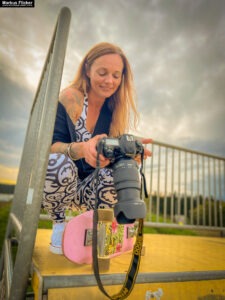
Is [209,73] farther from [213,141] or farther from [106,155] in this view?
[106,155]

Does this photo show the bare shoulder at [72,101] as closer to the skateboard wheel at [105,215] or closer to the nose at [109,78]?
the nose at [109,78]

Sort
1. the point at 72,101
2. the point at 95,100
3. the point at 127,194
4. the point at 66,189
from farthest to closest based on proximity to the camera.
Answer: the point at 95,100, the point at 72,101, the point at 66,189, the point at 127,194


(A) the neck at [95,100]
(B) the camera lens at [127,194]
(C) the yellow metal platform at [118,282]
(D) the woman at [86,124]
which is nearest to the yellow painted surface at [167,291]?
(C) the yellow metal platform at [118,282]

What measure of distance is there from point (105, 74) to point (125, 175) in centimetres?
67

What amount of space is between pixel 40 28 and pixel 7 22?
21 centimetres

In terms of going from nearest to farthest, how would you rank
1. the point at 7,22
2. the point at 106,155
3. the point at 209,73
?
the point at 106,155, the point at 7,22, the point at 209,73

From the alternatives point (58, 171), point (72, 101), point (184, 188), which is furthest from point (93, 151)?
point (184, 188)

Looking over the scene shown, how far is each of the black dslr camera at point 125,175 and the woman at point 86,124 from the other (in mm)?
138

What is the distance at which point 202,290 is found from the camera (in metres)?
0.59

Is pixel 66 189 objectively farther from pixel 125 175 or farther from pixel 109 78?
pixel 109 78

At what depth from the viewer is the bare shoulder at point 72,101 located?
36.8 inches

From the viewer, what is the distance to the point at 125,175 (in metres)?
0.51

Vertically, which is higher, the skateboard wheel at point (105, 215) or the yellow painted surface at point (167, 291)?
the skateboard wheel at point (105, 215)

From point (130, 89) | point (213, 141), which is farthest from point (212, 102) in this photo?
point (130, 89)
